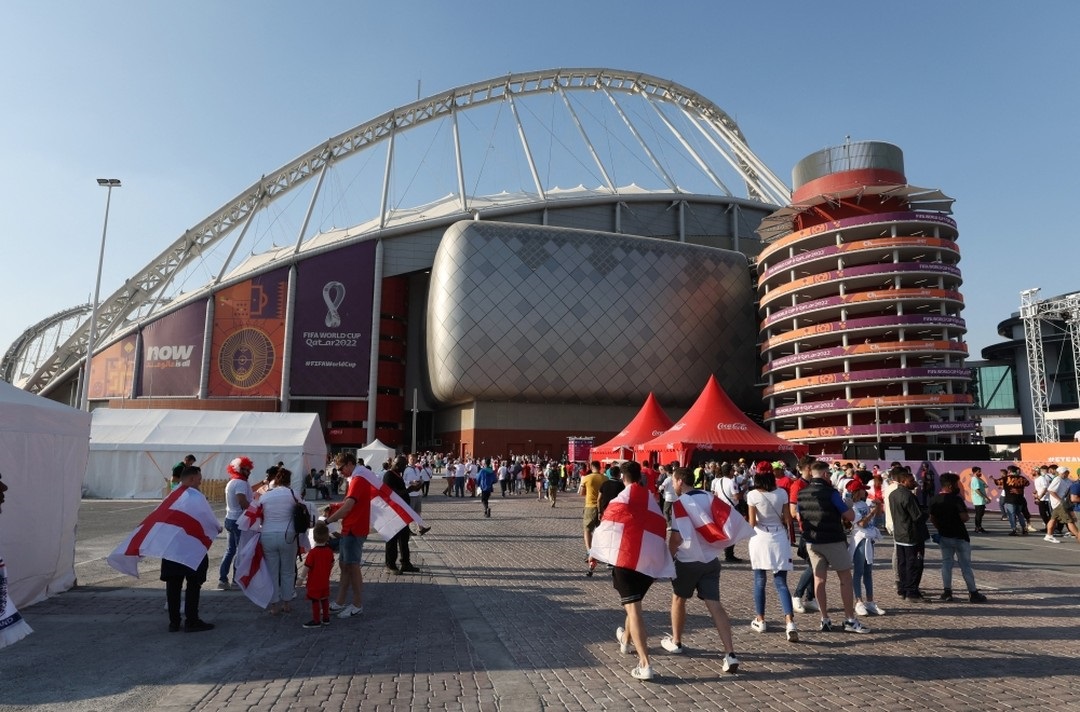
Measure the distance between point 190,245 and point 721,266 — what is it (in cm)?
4708

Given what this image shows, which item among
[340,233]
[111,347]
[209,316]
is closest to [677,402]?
[340,233]

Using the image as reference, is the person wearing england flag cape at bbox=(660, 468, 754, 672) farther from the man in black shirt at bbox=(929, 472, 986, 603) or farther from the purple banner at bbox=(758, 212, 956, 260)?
the purple banner at bbox=(758, 212, 956, 260)

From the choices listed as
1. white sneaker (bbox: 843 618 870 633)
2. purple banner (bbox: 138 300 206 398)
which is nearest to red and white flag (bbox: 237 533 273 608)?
white sneaker (bbox: 843 618 870 633)

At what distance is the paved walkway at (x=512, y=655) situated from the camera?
206 inches

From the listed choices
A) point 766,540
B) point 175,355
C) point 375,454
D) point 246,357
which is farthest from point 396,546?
point 175,355

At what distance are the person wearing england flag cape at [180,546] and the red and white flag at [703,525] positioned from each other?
5.13 m

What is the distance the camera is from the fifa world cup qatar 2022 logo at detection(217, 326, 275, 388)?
5797 cm

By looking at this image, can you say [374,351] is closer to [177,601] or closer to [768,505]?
[177,601]

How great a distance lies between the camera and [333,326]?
59.4 meters

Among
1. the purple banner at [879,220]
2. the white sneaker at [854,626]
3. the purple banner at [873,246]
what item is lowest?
the white sneaker at [854,626]

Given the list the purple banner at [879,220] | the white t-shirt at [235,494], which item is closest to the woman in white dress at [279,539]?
the white t-shirt at [235,494]

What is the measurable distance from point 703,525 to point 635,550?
0.77 meters

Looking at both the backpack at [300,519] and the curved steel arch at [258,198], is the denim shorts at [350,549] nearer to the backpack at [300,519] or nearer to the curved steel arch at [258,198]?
the backpack at [300,519]

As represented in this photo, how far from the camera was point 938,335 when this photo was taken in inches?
2045
